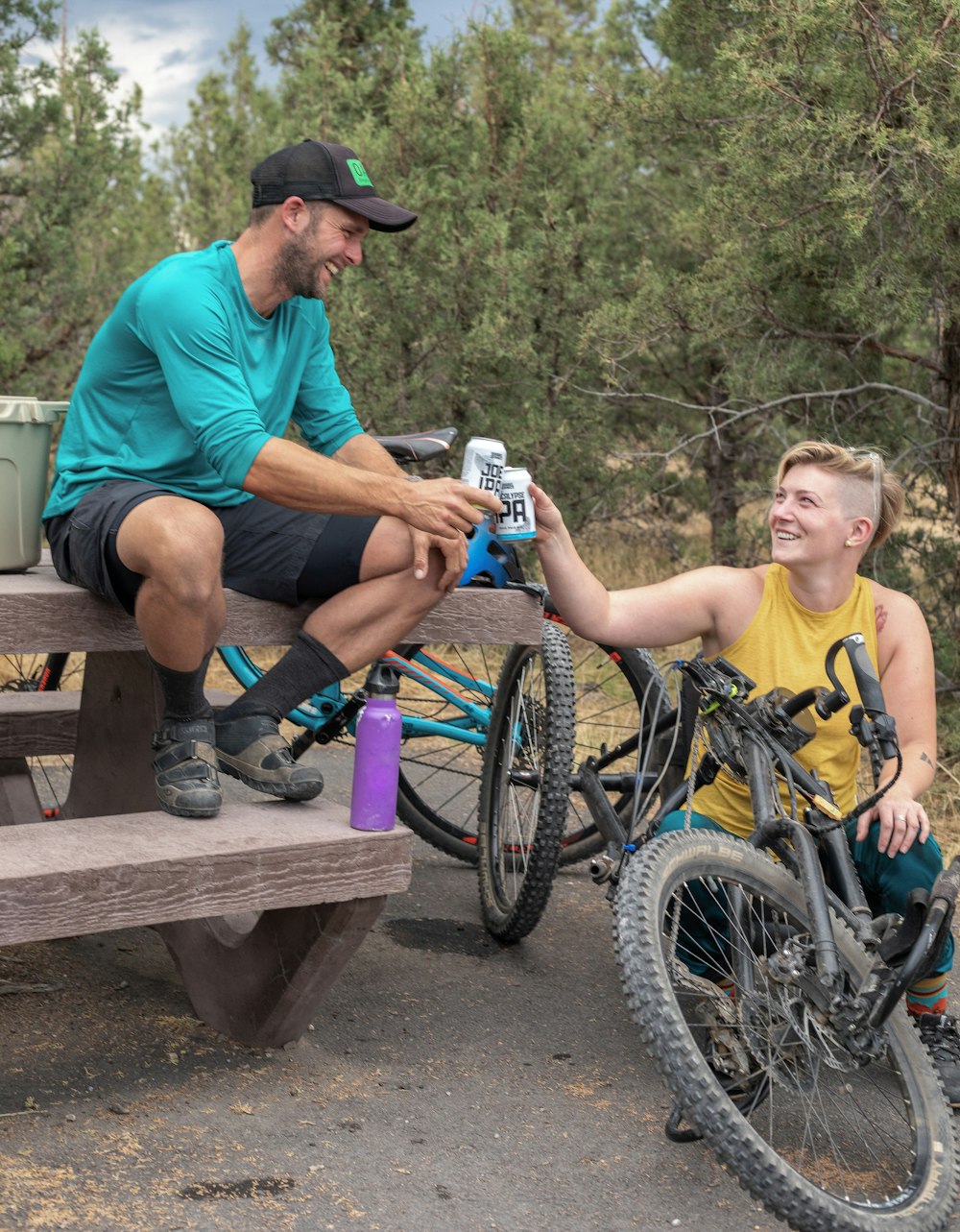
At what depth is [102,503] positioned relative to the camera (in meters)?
3.17

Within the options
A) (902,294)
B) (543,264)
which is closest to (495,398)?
(543,264)

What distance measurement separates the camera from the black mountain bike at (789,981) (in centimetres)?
242

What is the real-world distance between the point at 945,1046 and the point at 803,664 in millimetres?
899

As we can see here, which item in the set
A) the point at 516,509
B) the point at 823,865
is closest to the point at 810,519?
the point at 516,509

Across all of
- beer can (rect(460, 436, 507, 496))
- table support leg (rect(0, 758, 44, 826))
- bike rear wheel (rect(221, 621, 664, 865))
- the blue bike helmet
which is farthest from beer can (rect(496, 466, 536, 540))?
table support leg (rect(0, 758, 44, 826))

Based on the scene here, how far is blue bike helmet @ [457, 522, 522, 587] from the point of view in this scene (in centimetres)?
425

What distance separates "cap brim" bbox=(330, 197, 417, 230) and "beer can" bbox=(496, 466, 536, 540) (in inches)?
28.4

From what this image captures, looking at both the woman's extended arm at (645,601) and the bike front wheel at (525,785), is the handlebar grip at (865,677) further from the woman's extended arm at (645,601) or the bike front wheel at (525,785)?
the bike front wheel at (525,785)

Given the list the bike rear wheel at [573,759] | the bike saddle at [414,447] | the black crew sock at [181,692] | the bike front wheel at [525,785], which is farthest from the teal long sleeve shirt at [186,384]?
the bike rear wheel at [573,759]

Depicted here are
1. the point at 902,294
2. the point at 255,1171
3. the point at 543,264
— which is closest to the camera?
the point at 255,1171

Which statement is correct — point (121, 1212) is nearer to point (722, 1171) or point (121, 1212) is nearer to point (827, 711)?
point (722, 1171)

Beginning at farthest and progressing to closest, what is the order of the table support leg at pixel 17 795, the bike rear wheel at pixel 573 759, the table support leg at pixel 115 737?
the bike rear wheel at pixel 573 759, the table support leg at pixel 17 795, the table support leg at pixel 115 737

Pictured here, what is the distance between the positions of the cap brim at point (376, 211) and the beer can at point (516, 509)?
720 mm

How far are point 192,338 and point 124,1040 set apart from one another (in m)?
1.62
